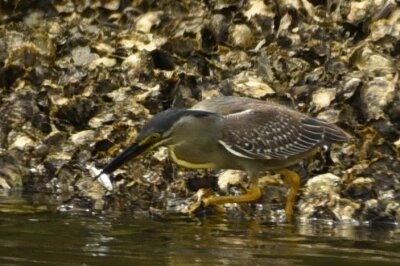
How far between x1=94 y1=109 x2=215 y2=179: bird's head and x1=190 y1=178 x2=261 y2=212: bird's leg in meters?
0.60

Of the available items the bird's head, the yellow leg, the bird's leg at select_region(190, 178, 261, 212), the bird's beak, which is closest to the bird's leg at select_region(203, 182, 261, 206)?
the bird's leg at select_region(190, 178, 261, 212)

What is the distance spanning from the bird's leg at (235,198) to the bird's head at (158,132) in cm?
60

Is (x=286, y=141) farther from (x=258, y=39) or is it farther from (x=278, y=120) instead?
(x=258, y=39)

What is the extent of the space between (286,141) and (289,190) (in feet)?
1.45

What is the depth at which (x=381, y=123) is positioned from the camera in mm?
11961

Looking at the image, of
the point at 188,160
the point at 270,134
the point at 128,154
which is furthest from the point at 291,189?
the point at 128,154

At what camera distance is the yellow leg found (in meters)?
10.9

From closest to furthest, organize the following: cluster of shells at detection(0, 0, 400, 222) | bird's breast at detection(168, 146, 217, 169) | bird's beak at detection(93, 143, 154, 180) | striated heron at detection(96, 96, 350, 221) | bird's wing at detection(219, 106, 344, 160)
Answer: bird's beak at detection(93, 143, 154, 180) → striated heron at detection(96, 96, 350, 221) → bird's breast at detection(168, 146, 217, 169) → bird's wing at detection(219, 106, 344, 160) → cluster of shells at detection(0, 0, 400, 222)

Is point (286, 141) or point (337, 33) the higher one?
point (337, 33)

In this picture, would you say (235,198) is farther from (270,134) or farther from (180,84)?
(180,84)

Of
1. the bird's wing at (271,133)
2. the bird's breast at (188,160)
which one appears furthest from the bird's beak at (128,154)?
the bird's wing at (271,133)

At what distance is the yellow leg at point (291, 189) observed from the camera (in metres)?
10.9

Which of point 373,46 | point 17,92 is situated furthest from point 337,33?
point 17,92

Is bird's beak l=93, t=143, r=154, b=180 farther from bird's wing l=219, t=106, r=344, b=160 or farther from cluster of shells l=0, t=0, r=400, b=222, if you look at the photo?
bird's wing l=219, t=106, r=344, b=160
